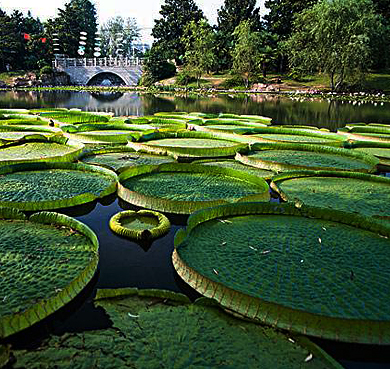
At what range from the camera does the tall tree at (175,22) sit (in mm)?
60156

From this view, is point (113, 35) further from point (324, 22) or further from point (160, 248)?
point (160, 248)

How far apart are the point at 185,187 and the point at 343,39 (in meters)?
36.0

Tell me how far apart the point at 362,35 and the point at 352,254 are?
3655 centimetres

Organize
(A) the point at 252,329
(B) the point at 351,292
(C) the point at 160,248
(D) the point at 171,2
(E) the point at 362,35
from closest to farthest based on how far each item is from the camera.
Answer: (A) the point at 252,329 → (B) the point at 351,292 → (C) the point at 160,248 → (E) the point at 362,35 → (D) the point at 171,2

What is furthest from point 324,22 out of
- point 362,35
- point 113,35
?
point 113,35

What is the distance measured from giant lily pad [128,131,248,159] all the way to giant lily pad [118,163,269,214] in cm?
129

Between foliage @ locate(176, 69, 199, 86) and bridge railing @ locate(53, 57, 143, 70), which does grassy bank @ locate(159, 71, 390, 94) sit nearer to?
foliage @ locate(176, 69, 199, 86)

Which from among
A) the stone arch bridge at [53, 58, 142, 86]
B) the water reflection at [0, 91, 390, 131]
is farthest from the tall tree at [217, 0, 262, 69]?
the water reflection at [0, 91, 390, 131]

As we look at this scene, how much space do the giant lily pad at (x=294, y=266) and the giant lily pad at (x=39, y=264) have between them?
770 mm

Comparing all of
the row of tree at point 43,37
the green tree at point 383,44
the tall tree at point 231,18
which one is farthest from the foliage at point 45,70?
the green tree at point 383,44

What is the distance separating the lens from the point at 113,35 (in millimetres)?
91000

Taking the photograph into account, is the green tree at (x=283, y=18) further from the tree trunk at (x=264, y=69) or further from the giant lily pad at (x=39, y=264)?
the giant lily pad at (x=39, y=264)

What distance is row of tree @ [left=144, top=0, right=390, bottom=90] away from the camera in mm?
34188

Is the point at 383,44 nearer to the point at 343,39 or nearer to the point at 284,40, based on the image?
the point at 343,39
